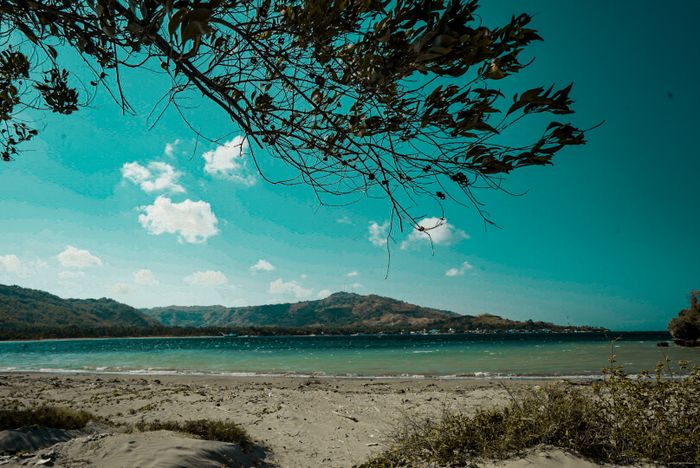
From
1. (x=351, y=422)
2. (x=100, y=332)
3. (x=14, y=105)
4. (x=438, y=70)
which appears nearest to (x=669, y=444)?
(x=438, y=70)

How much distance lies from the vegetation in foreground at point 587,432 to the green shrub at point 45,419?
7.05 metres

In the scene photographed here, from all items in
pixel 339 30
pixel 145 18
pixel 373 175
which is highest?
pixel 339 30

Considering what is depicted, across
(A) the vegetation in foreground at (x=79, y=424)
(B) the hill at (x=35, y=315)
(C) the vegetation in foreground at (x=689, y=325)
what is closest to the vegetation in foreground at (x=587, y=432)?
(A) the vegetation in foreground at (x=79, y=424)

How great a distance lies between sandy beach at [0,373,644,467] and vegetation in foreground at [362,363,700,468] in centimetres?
28

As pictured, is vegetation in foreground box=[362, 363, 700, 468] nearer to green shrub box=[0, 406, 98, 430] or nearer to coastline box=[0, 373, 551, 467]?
coastline box=[0, 373, 551, 467]

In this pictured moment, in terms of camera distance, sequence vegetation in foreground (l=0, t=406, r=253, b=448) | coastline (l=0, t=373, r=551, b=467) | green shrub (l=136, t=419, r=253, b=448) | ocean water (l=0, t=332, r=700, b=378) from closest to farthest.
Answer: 1. vegetation in foreground (l=0, t=406, r=253, b=448)
2. green shrub (l=136, t=419, r=253, b=448)
3. coastline (l=0, t=373, r=551, b=467)
4. ocean water (l=0, t=332, r=700, b=378)

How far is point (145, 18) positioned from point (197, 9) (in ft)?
2.30

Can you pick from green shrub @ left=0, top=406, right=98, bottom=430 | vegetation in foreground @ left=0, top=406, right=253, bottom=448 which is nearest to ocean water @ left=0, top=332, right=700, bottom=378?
vegetation in foreground @ left=0, top=406, right=253, bottom=448

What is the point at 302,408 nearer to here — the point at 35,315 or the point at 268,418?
the point at 268,418

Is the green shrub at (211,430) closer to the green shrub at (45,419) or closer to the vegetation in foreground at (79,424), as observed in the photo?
the vegetation in foreground at (79,424)

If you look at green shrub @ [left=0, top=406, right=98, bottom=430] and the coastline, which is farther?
the coastline

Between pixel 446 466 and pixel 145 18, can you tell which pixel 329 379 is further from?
pixel 145 18

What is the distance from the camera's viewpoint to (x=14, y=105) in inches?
232

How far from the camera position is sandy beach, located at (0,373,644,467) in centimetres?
582
